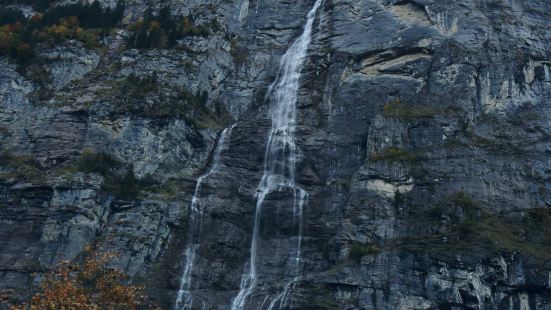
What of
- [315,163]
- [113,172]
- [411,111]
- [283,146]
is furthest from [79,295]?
[411,111]

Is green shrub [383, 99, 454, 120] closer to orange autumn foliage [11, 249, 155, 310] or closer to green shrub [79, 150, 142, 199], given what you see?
green shrub [79, 150, 142, 199]

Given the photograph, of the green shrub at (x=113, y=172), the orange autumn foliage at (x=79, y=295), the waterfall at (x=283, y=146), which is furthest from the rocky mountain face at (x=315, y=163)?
the orange autumn foliage at (x=79, y=295)

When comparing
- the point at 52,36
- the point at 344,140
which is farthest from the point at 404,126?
the point at 52,36

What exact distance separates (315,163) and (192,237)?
11.6m

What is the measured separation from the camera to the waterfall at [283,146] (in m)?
48.9

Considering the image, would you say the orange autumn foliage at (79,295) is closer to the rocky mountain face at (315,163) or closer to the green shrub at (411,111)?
the rocky mountain face at (315,163)

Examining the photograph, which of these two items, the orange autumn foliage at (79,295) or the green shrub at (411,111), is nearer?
the orange autumn foliage at (79,295)

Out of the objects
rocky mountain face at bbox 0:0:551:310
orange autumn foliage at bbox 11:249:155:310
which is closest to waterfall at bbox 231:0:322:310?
rocky mountain face at bbox 0:0:551:310

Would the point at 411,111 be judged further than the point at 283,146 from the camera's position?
No

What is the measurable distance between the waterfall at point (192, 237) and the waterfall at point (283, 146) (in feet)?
10.8

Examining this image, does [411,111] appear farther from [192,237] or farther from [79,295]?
[79,295]

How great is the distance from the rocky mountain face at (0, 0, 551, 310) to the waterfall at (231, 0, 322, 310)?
1.36 ft

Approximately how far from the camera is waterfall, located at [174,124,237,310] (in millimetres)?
46188

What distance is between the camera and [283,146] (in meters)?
56.6
